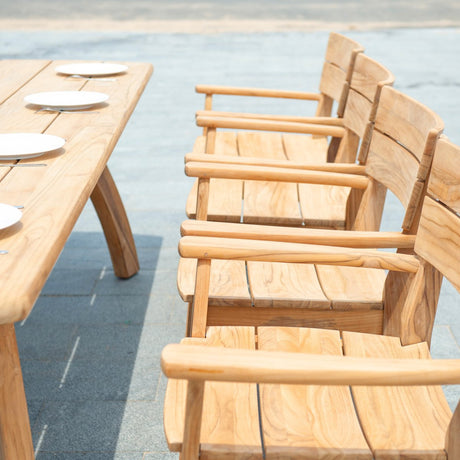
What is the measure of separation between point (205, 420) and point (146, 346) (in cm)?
110

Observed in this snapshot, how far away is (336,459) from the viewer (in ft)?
3.79

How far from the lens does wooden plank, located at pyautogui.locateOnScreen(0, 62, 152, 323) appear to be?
1.06m

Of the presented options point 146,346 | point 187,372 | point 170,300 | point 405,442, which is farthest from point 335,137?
point 187,372

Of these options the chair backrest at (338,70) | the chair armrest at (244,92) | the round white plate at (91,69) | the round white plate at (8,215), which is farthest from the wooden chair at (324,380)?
the chair armrest at (244,92)

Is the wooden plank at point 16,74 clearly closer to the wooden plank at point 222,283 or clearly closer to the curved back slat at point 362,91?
the wooden plank at point 222,283

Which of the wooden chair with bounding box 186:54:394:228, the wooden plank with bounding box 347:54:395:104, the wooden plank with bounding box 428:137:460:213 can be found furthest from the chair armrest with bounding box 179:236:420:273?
the wooden plank with bounding box 347:54:395:104

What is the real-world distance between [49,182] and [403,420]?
87 cm

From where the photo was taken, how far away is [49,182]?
57.2 inches

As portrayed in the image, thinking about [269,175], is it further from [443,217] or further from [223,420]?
[223,420]

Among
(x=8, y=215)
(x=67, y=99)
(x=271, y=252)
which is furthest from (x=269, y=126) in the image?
(x=8, y=215)

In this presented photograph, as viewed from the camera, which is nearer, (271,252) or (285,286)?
(271,252)

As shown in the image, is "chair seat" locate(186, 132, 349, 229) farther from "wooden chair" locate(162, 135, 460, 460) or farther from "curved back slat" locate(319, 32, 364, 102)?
"wooden chair" locate(162, 135, 460, 460)

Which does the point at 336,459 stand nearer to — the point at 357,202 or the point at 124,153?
the point at 357,202

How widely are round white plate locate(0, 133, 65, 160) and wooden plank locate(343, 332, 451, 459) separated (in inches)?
35.5
